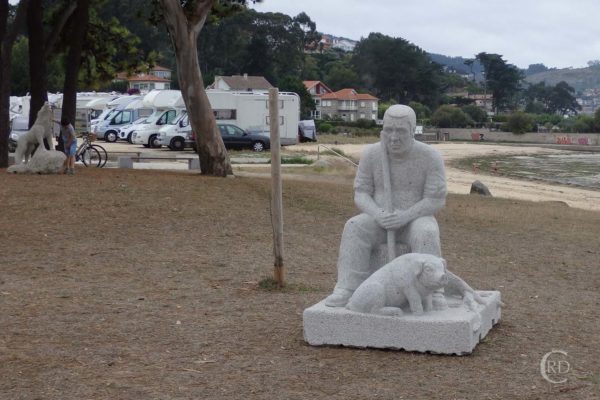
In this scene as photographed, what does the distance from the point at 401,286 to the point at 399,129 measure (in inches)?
52.0

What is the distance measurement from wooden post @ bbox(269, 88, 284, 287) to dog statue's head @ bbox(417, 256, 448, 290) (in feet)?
9.37

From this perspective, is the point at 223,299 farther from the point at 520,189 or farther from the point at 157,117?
the point at 157,117

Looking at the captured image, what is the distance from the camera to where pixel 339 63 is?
136375 millimetres

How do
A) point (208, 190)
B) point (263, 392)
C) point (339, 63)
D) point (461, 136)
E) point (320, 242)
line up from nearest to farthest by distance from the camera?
point (263, 392)
point (320, 242)
point (208, 190)
point (461, 136)
point (339, 63)

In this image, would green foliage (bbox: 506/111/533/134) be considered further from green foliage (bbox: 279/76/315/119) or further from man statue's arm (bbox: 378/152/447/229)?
man statue's arm (bbox: 378/152/447/229)

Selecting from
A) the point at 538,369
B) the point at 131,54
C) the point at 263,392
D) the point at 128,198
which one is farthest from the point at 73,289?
the point at 131,54

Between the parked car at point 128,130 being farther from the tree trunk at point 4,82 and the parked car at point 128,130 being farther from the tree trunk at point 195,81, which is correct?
the tree trunk at point 195,81

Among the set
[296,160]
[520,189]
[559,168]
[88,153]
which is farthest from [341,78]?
[88,153]

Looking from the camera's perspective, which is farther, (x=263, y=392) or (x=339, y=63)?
(x=339, y=63)

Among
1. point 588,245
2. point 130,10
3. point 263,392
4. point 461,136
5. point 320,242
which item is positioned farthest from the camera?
point 461,136

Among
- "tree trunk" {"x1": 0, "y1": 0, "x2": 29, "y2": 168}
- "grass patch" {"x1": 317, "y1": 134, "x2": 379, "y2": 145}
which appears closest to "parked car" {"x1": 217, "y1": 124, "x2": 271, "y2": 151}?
"grass patch" {"x1": 317, "y1": 134, "x2": 379, "y2": 145}

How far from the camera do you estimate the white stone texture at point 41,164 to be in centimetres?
1939

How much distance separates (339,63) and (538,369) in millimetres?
131032

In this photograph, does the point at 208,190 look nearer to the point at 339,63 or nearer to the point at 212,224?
the point at 212,224
